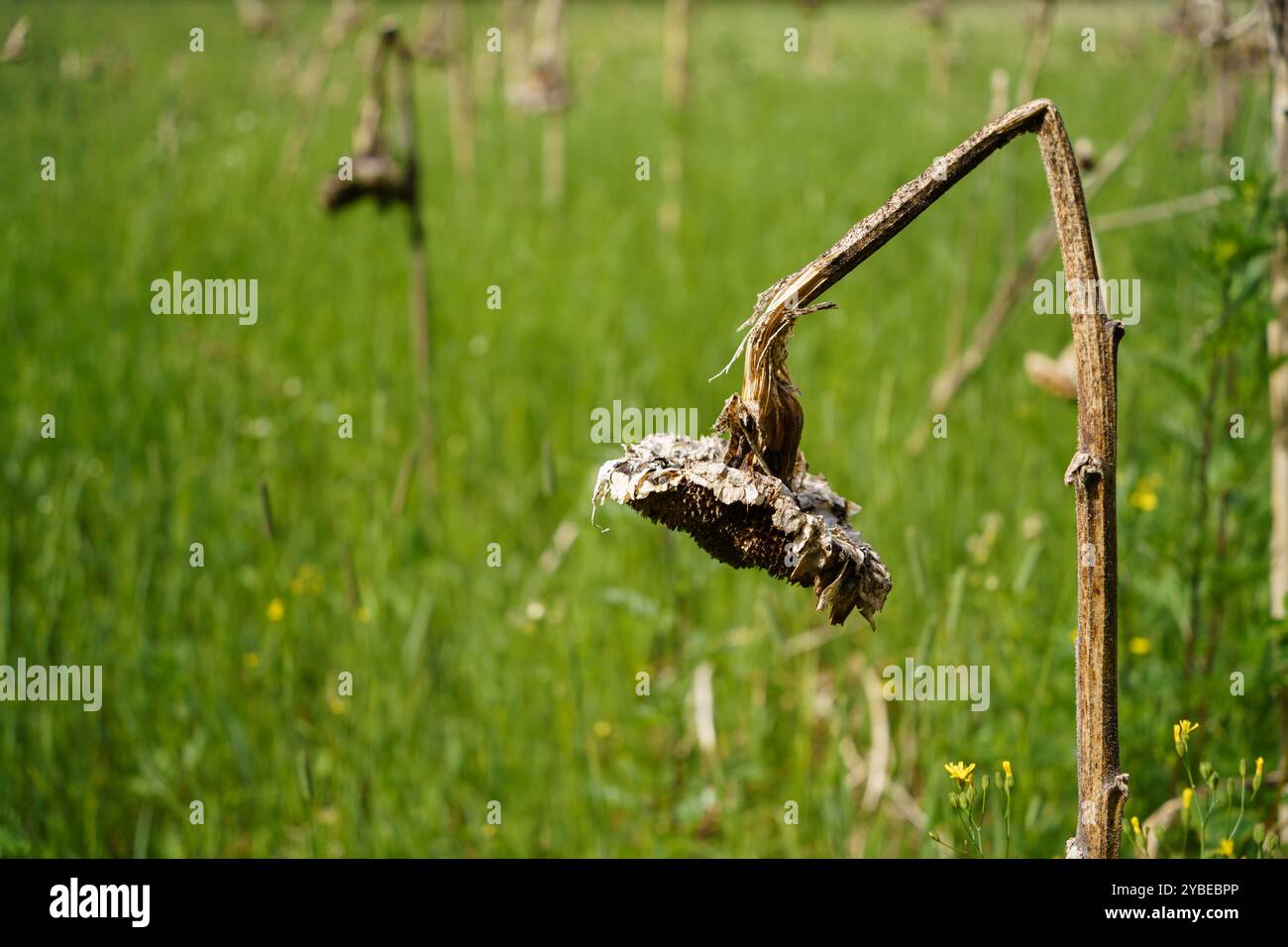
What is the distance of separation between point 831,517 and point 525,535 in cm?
250

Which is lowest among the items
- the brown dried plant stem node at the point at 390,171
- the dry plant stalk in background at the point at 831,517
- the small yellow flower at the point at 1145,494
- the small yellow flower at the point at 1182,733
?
the small yellow flower at the point at 1182,733

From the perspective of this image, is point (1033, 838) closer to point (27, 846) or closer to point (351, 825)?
point (351, 825)

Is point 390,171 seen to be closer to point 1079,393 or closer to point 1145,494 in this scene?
point 1145,494

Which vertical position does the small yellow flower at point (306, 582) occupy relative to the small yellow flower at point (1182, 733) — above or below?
above

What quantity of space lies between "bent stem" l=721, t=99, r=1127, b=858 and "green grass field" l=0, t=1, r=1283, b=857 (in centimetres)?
101

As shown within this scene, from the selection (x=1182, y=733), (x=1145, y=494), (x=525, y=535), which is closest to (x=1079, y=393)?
(x=1182, y=733)

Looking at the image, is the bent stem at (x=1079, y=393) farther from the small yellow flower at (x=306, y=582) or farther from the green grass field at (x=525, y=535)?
the small yellow flower at (x=306, y=582)

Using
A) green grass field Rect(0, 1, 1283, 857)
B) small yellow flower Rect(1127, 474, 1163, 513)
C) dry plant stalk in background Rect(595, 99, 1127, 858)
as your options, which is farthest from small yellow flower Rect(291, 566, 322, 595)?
dry plant stalk in background Rect(595, 99, 1127, 858)

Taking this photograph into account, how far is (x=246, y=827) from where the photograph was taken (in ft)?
8.22

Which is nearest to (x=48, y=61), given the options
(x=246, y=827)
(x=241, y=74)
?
(x=241, y=74)

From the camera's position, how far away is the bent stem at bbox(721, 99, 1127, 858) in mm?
880

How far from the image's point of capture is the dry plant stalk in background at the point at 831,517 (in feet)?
2.91

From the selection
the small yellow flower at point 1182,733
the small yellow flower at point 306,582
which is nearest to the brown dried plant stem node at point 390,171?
the small yellow flower at point 306,582

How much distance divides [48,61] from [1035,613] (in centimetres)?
583
